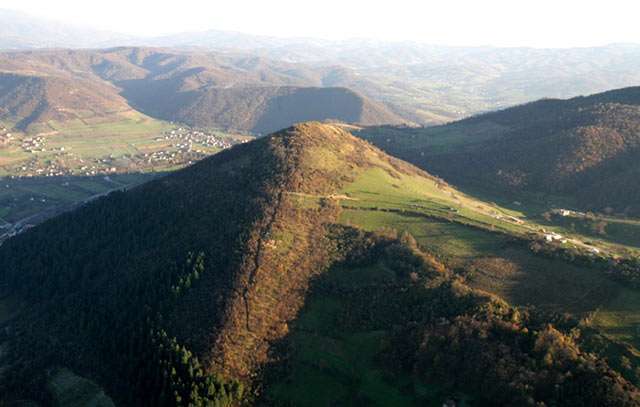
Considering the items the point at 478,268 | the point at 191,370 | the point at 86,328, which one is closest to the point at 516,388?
the point at 478,268

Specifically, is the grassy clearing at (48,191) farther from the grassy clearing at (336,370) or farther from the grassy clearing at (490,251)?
the grassy clearing at (336,370)

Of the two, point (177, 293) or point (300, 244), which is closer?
point (177, 293)

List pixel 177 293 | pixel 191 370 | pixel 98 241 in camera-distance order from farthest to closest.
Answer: pixel 98 241, pixel 177 293, pixel 191 370

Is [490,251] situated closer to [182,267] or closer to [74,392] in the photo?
[182,267]

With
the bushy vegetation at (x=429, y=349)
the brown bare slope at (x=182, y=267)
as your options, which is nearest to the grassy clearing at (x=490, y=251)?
the bushy vegetation at (x=429, y=349)

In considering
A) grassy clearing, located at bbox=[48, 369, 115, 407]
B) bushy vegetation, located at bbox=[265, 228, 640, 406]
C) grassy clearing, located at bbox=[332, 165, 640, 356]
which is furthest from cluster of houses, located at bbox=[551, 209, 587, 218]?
grassy clearing, located at bbox=[48, 369, 115, 407]

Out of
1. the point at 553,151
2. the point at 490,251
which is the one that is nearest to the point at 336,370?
the point at 490,251

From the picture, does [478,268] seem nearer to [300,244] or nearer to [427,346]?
[427,346]
